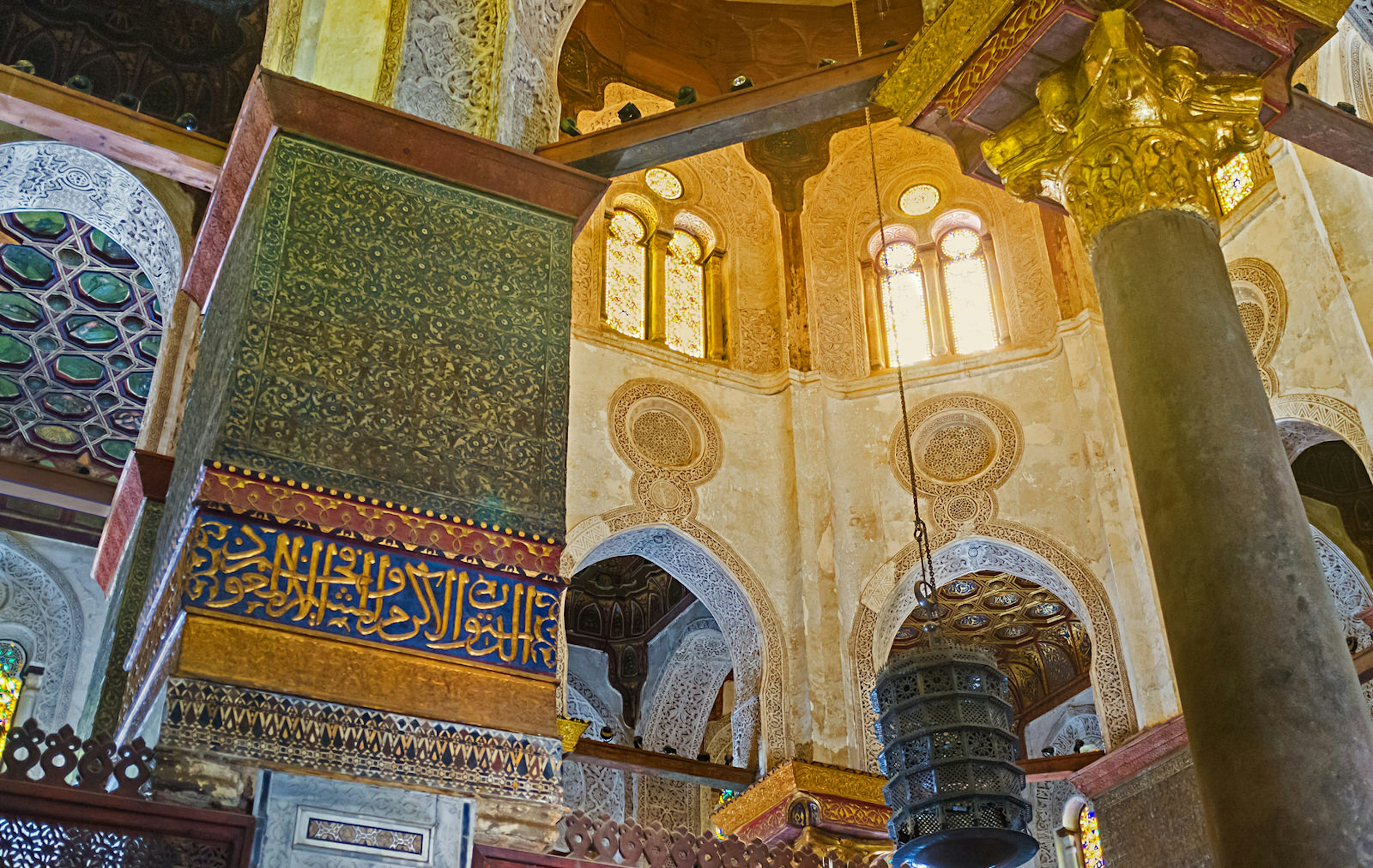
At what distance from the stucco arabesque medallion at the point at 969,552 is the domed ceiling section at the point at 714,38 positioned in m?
3.04

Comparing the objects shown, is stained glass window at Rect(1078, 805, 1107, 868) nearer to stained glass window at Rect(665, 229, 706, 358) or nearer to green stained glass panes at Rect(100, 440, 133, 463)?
stained glass window at Rect(665, 229, 706, 358)

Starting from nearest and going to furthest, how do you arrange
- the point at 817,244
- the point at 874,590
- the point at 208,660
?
the point at 208,660
the point at 874,590
the point at 817,244

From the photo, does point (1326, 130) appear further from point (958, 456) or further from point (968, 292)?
point (968, 292)

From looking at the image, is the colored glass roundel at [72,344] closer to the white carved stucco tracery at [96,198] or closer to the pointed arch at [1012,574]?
the white carved stucco tracery at [96,198]

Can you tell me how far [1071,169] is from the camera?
4281mm

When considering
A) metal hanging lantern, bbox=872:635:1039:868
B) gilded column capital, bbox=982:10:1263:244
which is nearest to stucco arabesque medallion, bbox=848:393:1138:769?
metal hanging lantern, bbox=872:635:1039:868

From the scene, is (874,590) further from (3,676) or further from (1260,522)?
(3,676)

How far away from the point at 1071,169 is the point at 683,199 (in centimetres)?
593

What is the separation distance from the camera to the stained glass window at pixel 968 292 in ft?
31.4

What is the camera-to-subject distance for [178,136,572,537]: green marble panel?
371cm

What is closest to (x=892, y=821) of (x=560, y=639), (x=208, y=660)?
(x=208, y=660)

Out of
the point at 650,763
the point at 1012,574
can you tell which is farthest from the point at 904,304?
the point at 650,763

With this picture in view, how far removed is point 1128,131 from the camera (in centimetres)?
415

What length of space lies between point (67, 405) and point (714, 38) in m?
5.71
